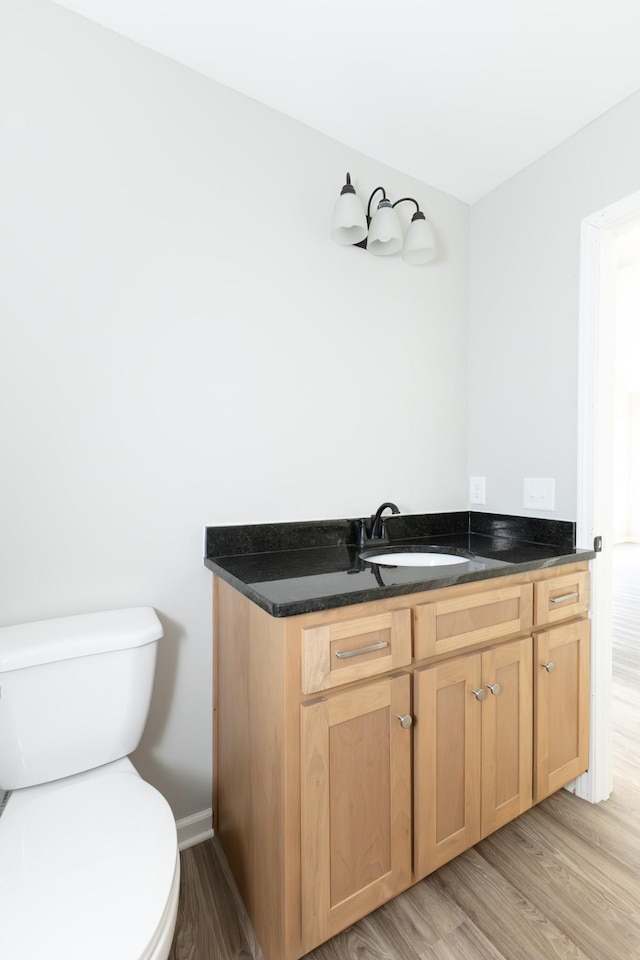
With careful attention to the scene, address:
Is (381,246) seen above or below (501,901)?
above

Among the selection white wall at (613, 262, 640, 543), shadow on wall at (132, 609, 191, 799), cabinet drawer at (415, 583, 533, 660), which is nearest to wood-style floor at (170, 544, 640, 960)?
shadow on wall at (132, 609, 191, 799)

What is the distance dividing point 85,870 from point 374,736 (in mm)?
637

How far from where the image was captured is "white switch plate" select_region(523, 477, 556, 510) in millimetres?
1782

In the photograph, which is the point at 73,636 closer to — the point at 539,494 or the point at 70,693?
the point at 70,693

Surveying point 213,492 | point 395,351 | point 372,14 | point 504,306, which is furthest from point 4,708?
point 504,306

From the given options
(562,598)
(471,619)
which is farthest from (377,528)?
(562,598)

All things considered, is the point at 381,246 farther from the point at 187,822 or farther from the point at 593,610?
the point at 187,822

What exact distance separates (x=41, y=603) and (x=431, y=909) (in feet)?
4.34

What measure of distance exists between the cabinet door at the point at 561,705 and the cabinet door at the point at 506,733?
0.05 m

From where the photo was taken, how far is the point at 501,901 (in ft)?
4.07

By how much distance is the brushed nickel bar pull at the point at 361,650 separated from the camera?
1.07 metres

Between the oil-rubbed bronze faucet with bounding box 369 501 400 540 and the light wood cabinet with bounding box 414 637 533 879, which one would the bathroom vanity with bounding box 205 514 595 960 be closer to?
the light wood cabinet with bounding box 414 637 533 879

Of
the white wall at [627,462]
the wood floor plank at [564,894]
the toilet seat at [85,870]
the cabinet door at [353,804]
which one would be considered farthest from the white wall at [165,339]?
the white wall at [627,462]

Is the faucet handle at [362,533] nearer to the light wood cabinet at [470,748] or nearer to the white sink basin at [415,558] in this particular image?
the white sink basin at [415,558]
